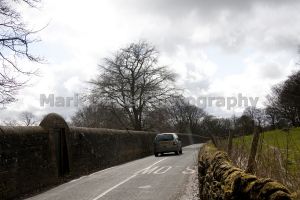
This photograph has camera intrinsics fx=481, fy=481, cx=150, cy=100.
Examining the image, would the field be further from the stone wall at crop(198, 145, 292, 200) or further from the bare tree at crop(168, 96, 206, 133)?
the bare tree at crop(168, 96, 206, 133)

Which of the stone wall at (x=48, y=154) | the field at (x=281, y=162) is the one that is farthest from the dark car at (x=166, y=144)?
the field at (x=281, y=162)

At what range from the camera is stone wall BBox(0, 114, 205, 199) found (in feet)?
50.0

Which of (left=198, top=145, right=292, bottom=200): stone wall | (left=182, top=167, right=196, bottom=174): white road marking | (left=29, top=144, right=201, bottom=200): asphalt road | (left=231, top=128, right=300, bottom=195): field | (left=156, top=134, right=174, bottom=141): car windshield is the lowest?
(left=29, top=144, right=201, bottom=200): asphalt road

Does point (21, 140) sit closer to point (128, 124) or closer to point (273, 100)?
point (128, 124)

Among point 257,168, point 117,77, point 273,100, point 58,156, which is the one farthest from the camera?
point 273,100

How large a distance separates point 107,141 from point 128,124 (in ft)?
97.8

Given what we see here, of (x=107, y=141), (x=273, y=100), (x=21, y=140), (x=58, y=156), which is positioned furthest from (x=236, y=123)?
(x=273, y=100)

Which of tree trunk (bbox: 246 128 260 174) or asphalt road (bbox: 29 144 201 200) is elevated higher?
tree trunk (bbox: 246 128 260 174)

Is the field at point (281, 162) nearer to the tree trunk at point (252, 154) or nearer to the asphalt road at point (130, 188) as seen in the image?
the tree trunk at point (252, 154)

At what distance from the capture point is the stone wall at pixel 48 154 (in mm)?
15250

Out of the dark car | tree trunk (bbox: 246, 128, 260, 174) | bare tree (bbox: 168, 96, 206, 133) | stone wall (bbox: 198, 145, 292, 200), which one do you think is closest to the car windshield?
the dark car

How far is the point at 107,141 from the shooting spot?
28.4 meters

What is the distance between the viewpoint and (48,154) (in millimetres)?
18766

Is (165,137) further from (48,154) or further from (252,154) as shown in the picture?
(252,154)
